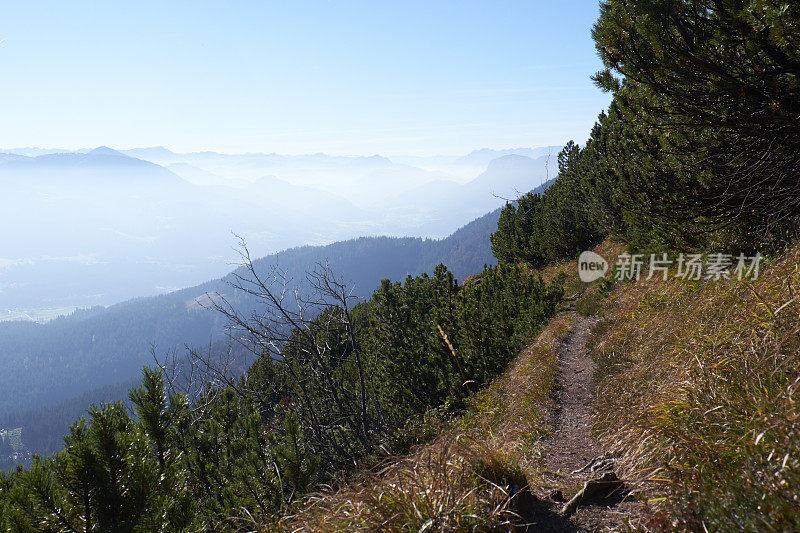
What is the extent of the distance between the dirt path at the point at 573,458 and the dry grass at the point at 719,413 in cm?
25

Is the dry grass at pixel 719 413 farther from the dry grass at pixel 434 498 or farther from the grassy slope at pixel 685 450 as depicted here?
the dry grass at pixel 434 498

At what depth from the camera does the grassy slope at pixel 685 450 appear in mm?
2197

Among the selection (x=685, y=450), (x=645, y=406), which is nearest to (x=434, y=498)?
(x=685, y=450)

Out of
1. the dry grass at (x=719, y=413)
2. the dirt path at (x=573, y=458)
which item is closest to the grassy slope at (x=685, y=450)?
the dry grass at (x=719, y=413)

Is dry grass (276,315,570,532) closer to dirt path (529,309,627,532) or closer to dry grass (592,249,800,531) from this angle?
dirt path (529,309,627,532)

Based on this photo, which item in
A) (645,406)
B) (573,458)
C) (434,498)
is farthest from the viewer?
(573,458)

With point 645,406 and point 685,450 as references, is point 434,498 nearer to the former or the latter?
point 685,450

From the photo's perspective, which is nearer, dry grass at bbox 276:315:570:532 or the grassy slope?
the grassy slope

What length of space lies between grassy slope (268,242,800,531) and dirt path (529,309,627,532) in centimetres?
16

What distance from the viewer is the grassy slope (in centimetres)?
220

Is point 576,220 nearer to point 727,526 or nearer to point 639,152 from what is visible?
point 639,152

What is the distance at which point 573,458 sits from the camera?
4.22m

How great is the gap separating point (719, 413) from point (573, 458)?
65.7 inches

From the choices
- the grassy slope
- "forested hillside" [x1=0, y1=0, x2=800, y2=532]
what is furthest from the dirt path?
the grassy slope
